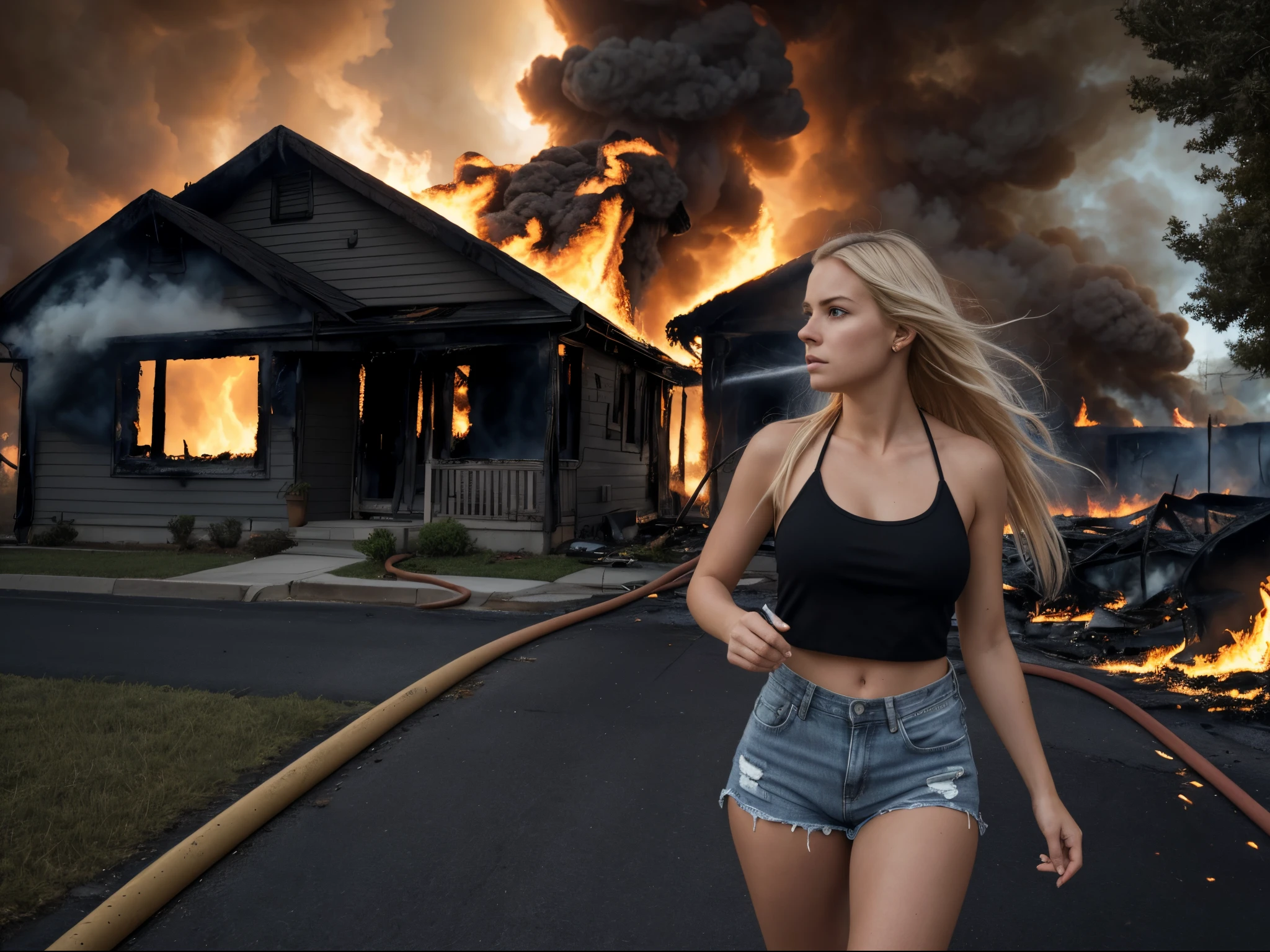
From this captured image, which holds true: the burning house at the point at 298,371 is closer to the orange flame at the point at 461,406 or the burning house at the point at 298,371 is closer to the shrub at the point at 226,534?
the orange flame at the point at 461,406

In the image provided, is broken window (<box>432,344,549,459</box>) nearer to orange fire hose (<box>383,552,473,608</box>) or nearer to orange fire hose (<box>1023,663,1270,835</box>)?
orange fire hose (<box>383,552,473,608</box>)

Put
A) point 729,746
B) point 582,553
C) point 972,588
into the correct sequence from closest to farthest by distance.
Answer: point 972,588 < point 729,746 < point 582,553

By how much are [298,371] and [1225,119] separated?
46.8ft

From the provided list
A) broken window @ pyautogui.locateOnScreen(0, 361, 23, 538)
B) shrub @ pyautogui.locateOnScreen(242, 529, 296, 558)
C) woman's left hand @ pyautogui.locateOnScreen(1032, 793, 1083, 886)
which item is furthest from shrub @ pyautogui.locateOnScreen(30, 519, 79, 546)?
woman's left hand @ pyautogui.locateOnScreen(1032, 793, 1083, 886)

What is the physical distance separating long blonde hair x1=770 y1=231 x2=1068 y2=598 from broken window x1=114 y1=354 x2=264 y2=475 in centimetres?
1408

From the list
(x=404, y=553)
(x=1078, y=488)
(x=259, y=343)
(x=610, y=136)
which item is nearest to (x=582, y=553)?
(x=404, y=553)

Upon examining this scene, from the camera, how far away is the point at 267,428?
13.9m

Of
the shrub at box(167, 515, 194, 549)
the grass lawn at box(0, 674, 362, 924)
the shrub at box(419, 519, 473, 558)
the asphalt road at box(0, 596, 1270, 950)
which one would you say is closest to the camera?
the asphalt road at box(0, 596, 1270, 950)

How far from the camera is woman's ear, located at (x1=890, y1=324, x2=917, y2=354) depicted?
6.08 ft

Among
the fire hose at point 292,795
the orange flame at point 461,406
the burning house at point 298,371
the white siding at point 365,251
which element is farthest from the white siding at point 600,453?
the fire hose at point 292,795

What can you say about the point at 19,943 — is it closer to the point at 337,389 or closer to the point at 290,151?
the point at 337,389

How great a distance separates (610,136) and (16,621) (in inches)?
1406

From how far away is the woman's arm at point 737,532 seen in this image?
5.84 ft

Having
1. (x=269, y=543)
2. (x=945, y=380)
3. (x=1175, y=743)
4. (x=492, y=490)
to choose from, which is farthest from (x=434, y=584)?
(x=945, y=380)
